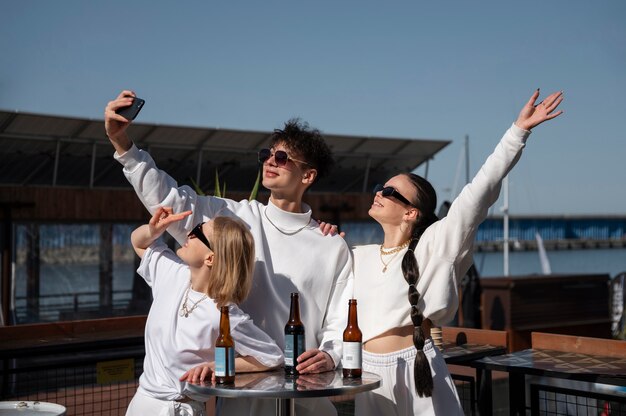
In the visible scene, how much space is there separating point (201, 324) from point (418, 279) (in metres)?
0.96

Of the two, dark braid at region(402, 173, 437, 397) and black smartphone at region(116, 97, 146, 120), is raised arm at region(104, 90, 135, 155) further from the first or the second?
dark braid at region(402, 173, 437, 397)

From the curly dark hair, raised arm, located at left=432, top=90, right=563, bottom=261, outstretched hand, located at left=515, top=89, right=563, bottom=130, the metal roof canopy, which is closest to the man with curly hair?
the curly dark hair

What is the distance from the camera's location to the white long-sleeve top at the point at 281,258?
3.36m

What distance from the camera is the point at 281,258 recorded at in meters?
3.53

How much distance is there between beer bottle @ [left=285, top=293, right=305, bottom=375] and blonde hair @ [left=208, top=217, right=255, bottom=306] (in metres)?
0.23

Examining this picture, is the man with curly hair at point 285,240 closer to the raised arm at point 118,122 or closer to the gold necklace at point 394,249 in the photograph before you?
the raised arm at point 118,122

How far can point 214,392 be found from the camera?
2781 mm

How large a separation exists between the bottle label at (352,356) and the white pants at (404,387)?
39 cm

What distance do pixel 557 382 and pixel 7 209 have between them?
7.31 metres

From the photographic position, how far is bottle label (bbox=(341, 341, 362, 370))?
306 cm

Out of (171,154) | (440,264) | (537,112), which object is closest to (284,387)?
(440,264)

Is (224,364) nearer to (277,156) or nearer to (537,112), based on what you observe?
(277,156)

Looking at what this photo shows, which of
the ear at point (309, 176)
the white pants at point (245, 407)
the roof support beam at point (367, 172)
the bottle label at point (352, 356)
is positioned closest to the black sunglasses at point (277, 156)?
the ear at point (309, 176)

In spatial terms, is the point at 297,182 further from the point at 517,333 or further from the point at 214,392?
the point at 517,333
